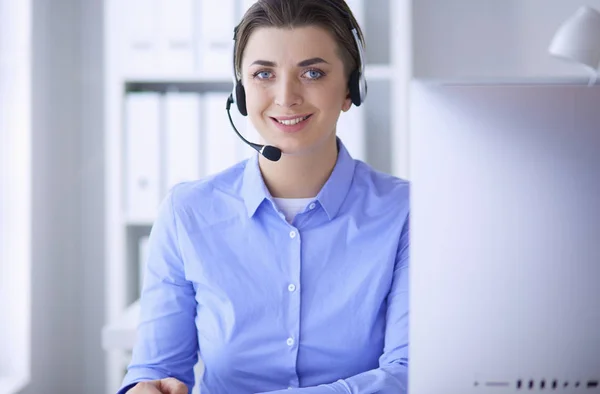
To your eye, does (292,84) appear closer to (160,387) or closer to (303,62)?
(303,62)

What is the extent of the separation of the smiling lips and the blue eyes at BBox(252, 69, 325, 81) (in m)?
0.07

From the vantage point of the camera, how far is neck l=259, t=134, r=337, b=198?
1192 mm

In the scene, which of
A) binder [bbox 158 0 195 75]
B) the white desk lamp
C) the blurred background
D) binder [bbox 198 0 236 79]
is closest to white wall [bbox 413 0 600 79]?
the blurred background

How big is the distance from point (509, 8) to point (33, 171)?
172 centimetres

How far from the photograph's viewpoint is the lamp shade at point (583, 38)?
75 centimetres

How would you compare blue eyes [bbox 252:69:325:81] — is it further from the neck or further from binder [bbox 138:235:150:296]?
binder [bbox 138:235:150:296]

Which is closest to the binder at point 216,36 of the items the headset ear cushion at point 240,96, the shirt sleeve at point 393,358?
the headset ear cushion at point 240,96

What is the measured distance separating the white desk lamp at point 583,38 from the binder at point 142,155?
138 cm

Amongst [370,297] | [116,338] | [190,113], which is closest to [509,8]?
[190,113]

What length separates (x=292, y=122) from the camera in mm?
1139

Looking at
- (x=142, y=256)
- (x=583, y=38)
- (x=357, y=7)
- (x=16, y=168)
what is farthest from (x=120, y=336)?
(x=583, y=38)

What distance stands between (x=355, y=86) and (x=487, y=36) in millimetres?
1251

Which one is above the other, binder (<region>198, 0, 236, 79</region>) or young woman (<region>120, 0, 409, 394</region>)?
binder (<region>198, 0, 236, 79</region>)

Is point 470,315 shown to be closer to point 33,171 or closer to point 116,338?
point 116,338
